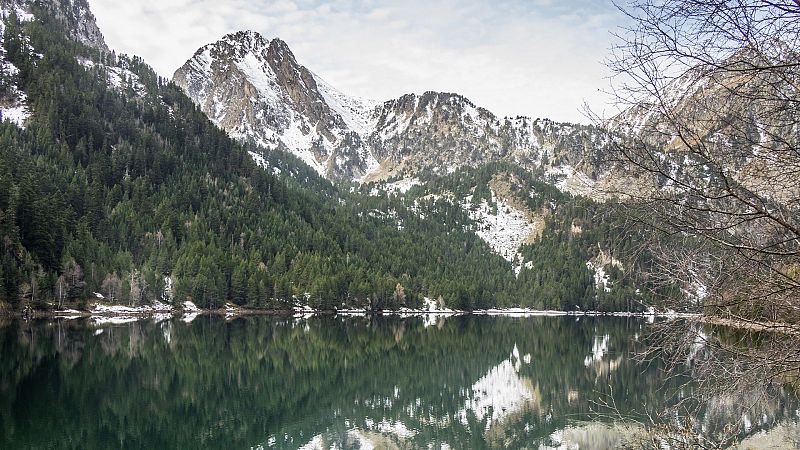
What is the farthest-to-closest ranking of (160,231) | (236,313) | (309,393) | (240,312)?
1. (160,231)
2. (240,312)
3. (236,313)
4. (309,393)

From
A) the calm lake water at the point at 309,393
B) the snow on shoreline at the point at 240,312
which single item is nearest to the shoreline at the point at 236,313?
the snow on shoreline at the point at 240,312

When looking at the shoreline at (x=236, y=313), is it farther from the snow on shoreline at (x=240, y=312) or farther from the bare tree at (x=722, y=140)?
the bare tree at (x=722, y=140)

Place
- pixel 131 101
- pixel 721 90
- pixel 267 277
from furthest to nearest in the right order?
1. pixel 131 101
2. pixel 267 277
3. pixel 721 90

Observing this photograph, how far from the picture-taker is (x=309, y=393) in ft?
146

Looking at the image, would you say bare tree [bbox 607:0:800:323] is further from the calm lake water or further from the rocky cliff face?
the calm lake water

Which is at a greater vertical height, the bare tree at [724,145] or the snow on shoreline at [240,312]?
the bare tree at [724,145]

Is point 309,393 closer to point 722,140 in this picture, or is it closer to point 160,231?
point 722,140

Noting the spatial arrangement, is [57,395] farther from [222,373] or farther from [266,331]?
[266,331]

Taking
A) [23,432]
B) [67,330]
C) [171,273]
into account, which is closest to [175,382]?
[23,432]

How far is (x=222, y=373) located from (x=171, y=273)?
8259cm

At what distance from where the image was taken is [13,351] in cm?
5072

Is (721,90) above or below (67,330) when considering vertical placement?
above

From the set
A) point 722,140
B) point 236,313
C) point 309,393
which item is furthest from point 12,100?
point 722,140

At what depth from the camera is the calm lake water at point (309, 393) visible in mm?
30297
